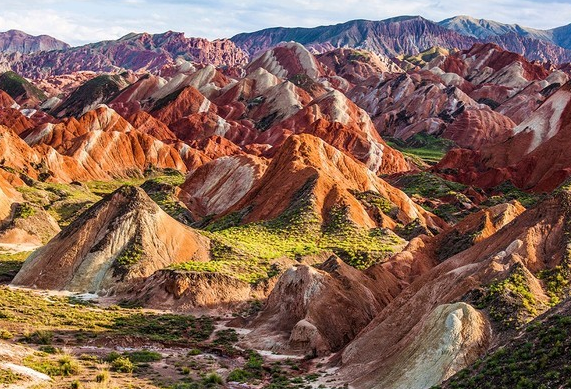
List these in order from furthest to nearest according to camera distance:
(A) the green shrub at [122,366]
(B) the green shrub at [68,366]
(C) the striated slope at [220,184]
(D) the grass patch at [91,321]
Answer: (C) the striated slope at [220,184] < (D) the grass patch at [91,321] < (A) the green shrub at [122,366] < (B) the green shrub at [68,366]

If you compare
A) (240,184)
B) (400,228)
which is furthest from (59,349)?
(240,184)

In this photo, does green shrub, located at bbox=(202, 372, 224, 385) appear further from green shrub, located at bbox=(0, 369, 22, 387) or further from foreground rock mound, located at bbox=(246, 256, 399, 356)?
green shrub, located at bbox=(0, 369, 22, 387)

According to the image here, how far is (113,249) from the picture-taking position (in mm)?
53438

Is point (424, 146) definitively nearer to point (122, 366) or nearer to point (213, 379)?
point (213, 379)

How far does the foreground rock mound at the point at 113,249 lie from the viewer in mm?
51562

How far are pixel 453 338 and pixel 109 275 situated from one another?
3165cm

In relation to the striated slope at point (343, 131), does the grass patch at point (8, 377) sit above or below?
below

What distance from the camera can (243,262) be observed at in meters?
54.6

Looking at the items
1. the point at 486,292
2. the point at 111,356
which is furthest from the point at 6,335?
the point at 486,292

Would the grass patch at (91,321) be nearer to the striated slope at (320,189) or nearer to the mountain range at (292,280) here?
the mountain range at (292,280)

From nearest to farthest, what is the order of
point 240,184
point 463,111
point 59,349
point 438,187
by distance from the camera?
point 59,349, point 240,184, point 438,187, point 463,111

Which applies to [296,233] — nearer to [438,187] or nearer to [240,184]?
[240,184]

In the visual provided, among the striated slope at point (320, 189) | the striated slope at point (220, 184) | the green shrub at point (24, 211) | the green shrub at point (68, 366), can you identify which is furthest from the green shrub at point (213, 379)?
the striated slope at point (220, 184)

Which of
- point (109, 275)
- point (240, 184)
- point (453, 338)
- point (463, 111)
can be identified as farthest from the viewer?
point (463, 111)
